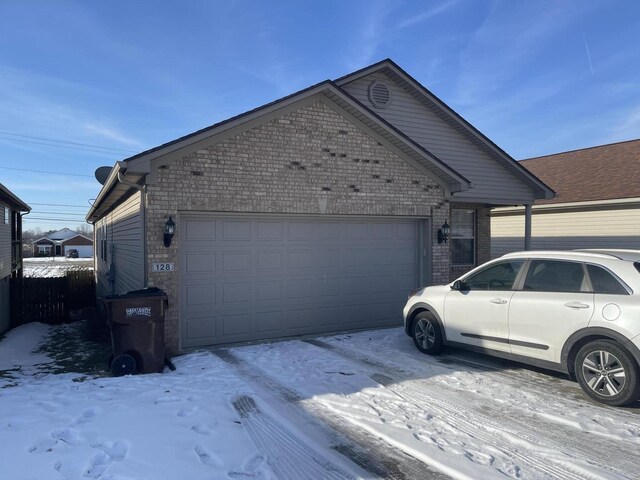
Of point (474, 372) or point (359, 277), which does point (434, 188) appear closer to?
point (359, 277)

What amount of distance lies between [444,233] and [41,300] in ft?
42.5

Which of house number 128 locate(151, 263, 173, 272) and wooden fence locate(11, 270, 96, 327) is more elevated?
house number 128 locate(151, 263, 173, 272)

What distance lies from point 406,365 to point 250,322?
3111mm

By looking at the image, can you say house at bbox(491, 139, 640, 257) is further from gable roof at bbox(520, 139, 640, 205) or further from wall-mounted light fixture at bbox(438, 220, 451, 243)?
wall-mounted light fixture at bbox(438, 220, 451, 243)

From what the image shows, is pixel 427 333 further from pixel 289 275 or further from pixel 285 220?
pixel 285 220

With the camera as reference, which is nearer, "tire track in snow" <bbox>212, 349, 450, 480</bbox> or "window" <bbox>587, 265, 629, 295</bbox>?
"tire track in snow" <bbox>212, 349, 450, 480</bbox>

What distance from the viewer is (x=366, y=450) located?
4445 millimetres

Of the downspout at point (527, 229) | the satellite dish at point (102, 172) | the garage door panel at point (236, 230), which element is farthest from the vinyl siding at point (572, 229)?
the satellite dish at point (102, 172)

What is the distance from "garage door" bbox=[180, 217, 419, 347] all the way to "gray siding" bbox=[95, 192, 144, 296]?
37.0 inches

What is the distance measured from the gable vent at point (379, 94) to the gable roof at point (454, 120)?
343 millimetres

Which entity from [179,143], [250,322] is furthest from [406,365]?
[179,143]

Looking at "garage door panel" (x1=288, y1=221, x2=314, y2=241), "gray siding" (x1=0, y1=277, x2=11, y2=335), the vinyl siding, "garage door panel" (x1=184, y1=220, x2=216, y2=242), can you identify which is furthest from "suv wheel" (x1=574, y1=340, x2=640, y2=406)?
"gray siding" (x1=0, y1=277, x2=11, y2=335)

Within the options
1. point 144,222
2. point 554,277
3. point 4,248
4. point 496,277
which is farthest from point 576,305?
point 4,248

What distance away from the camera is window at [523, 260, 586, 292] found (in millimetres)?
6169
